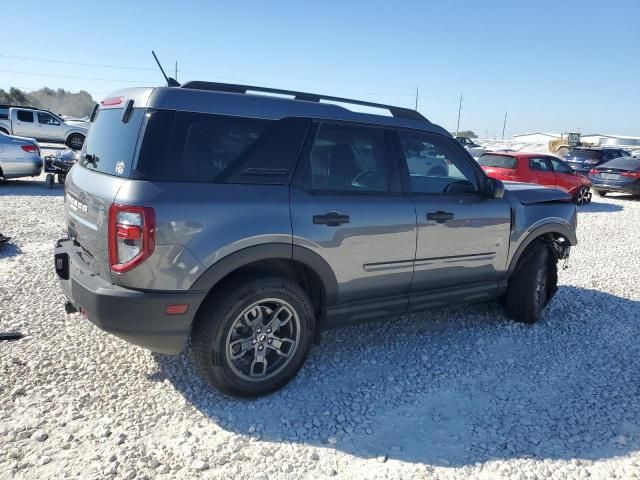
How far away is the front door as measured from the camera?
12.8ft

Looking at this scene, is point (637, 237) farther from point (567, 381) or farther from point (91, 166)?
point (91, 166)

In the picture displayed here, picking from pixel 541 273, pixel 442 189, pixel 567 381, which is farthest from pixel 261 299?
pixel 541 273

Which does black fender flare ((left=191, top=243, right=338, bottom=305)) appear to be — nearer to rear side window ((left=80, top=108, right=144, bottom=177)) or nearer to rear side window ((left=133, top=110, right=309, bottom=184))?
rear side window ((left=133, top=110, right=309, bottom=184))

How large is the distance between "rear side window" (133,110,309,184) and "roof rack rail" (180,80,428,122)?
29 centimetres

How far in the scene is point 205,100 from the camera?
3047mm

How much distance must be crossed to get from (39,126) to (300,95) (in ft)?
77.7

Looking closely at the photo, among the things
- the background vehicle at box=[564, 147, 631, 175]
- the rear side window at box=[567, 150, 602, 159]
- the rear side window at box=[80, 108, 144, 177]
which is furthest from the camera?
the rear side window at box=[567, 150, 602, 159]

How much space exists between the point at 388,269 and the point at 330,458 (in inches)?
57.3

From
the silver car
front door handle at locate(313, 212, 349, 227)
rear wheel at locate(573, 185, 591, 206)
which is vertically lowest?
rear wheel at locate(573, 185, 591, 206)

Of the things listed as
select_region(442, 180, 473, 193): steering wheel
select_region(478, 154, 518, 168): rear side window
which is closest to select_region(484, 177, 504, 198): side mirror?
select_region(442, 180, 473, 193): steering wheel

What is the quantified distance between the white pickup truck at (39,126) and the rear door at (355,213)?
22.0 metres

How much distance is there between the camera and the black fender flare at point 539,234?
15.2 feet

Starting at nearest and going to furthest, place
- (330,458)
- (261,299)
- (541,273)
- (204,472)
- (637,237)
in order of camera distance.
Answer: (204,472)
(330,458)
(261,299)
(541,273)
(637,237)

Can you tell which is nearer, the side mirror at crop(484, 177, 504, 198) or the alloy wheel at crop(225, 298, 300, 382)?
the alloy wheel at crop(225, 298, 300, 382)
